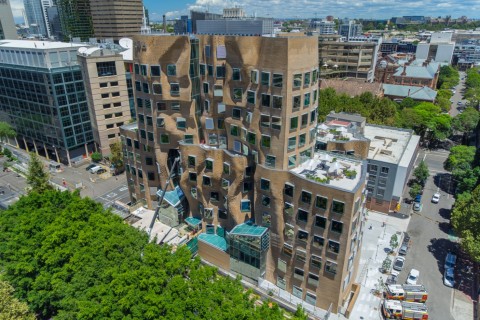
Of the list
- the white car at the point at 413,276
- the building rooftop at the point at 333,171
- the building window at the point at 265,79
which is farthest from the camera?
the white car at the point at 413,276

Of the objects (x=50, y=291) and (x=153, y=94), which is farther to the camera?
(x=153, y=94)

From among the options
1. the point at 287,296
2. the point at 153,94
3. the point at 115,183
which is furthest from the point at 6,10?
the point at 287,296

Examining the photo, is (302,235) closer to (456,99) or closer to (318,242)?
(318,242)

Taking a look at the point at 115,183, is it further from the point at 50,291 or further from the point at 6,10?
the point at 6,10

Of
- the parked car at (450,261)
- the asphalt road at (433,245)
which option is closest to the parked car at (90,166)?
the asphalt road at (433,245)

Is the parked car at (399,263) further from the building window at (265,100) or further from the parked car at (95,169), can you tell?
the parked car at (95,169)
